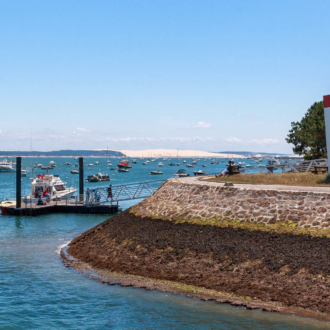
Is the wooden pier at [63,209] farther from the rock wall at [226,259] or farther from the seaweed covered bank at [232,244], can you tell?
the rock wall at [226,259]

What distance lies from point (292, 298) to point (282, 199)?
19.4 ft

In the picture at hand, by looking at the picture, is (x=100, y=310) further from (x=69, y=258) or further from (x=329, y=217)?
(x=329, y=217)

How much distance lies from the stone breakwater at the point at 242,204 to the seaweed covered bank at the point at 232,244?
0.05 meters

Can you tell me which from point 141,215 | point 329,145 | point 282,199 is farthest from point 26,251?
point 329,145

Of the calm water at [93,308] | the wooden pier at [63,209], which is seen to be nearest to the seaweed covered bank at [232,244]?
the calm water at [93,308]

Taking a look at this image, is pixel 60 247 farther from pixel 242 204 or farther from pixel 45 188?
pixel 45 188

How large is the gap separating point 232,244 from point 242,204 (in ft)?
9.44

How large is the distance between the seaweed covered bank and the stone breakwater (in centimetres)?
5

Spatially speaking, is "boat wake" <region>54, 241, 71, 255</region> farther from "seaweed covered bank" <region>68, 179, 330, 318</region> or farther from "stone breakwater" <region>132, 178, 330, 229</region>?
"stone breakwater" <region>132, 178, 330, 229</region>

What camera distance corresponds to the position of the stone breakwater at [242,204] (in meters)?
19.2

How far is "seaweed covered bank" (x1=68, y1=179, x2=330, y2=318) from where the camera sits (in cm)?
1614

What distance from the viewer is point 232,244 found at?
62.4ft

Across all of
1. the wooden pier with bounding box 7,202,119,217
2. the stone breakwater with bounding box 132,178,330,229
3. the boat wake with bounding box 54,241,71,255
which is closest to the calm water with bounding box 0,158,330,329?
the boat wake with bounding box 54,241,71,255

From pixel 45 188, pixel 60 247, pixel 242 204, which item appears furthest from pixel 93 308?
pixel 45 188
